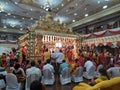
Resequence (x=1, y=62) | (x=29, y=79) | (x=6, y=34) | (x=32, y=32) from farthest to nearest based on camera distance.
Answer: (x=6, y=34) < (x=1, y=62) < (x=32, y=32) < (x=29, y=79)

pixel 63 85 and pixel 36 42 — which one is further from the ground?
pixel 36 42

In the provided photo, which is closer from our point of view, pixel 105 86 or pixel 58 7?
pixel 105 86

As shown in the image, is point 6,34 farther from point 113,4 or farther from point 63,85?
point 63,85

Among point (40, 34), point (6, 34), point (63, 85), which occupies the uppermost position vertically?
point (6, 34)

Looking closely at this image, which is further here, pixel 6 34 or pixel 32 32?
pixel 6 34

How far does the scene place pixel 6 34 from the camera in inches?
818

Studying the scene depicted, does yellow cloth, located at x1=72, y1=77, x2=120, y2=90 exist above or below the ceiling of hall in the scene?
below

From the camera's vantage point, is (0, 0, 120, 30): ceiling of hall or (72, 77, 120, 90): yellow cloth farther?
(0, 0, 120, 30): ceiling of hall

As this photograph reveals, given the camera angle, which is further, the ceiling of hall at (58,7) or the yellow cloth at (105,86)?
the ceiling of hall at (58,7)

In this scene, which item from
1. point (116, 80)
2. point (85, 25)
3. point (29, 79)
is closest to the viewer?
point (116, 80)

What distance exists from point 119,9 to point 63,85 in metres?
8.40

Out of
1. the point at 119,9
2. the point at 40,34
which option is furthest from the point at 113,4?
the point at 40,34

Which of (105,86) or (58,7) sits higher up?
(58,7)

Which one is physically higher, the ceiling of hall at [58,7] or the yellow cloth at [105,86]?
the ceiling of hall at [58,7]
